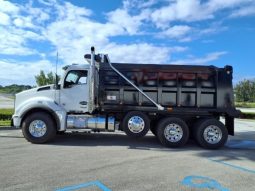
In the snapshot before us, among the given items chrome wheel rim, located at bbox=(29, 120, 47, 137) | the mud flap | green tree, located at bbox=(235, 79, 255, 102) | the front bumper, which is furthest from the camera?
green tree, located at bbox=(235, 79, 255, 102)

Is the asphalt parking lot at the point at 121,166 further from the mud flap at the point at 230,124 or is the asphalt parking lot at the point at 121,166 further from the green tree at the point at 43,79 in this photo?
the green tree at the point at 43,79

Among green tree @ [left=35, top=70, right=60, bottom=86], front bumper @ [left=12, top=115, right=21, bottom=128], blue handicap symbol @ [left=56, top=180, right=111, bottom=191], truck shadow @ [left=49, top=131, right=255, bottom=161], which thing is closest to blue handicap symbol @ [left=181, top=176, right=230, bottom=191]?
blue handicap symbol @ [left=56, top=180, right=111, bottom=191]

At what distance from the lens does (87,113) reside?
39.0 ft

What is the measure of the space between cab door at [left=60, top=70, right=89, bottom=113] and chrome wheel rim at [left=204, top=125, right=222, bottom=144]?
411 centimetres

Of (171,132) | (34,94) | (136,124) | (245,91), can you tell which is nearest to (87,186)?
(136,124)

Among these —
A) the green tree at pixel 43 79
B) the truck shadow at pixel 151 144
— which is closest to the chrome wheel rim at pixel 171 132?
the truck shadow at pixel 151 144

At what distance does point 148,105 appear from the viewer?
37.4ft

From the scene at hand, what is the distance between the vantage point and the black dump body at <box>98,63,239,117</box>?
11359mm

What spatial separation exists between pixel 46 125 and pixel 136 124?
9.66 ft

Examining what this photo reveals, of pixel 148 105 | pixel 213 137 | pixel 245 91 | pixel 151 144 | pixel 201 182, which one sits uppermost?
pixel 245 91

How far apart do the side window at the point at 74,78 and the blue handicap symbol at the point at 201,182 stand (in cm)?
600

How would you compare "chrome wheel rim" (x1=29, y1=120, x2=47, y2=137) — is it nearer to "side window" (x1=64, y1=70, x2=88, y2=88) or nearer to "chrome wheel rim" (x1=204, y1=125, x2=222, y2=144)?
"side window" (x1=64, y1=70, x2=88, y2=88)

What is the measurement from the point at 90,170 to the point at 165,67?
5.11 meters

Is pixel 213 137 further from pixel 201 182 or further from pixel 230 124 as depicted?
pixel 201 182
